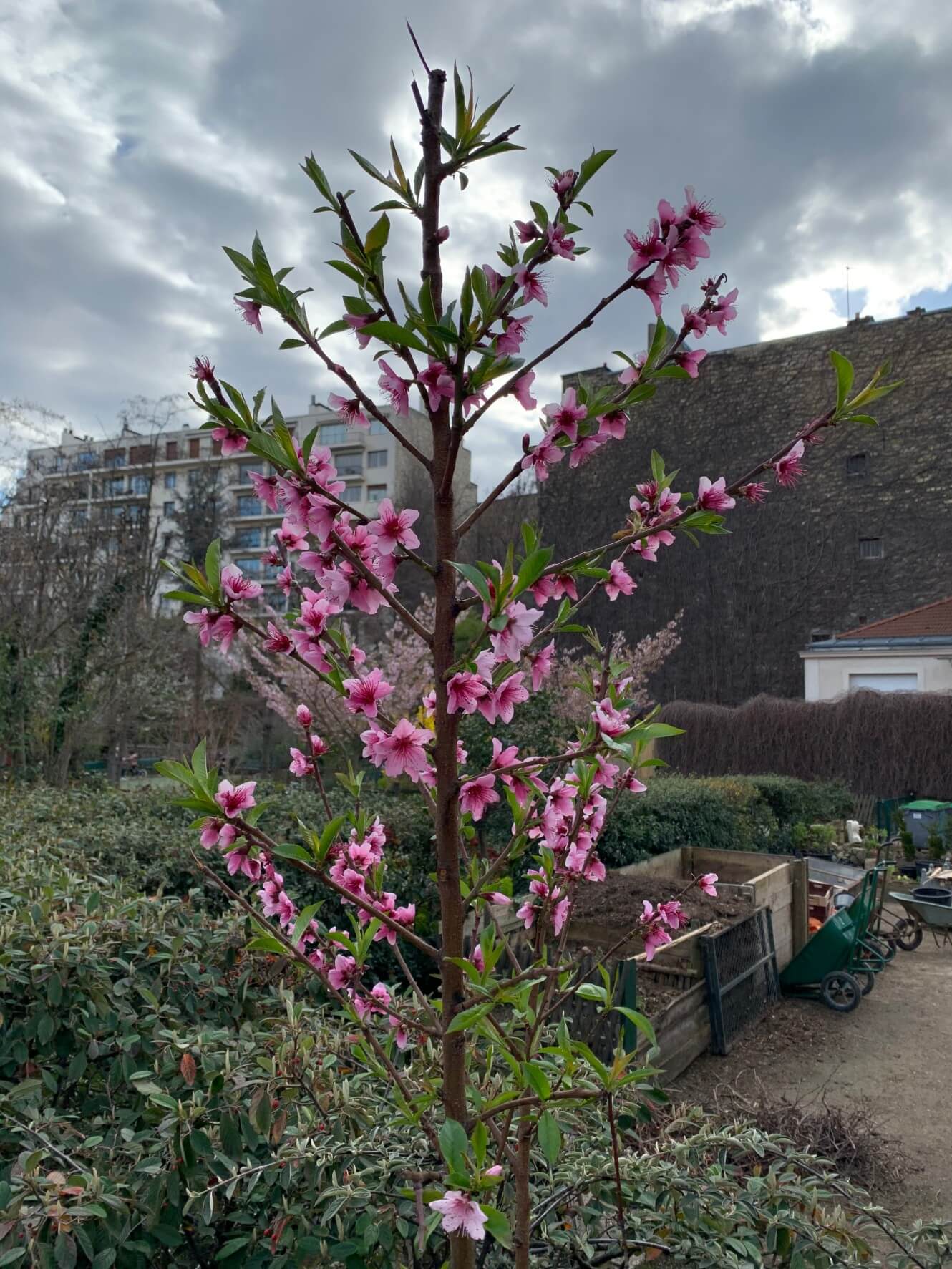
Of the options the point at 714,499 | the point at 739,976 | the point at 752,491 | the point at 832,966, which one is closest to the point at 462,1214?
the point at 714,499

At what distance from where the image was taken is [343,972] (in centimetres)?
175

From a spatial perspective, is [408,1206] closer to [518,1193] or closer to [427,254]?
[518,1193]

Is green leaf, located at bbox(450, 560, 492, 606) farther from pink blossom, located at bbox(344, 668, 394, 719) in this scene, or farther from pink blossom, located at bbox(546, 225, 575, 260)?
pink blossom, located at bbox(546, 225, 575, 260)

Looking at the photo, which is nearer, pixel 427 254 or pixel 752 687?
pixel 427 254

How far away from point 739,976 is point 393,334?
636cm

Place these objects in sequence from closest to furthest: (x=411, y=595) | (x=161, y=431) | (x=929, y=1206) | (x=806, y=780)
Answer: (x=929, y=1206)
(x=806, y=780)
(x=161, y=431)
(x=411, y=595)

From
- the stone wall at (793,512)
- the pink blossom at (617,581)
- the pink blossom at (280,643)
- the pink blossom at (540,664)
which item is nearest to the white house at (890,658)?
the stone wall at (793,512)

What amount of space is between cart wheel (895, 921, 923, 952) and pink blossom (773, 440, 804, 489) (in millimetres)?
9341

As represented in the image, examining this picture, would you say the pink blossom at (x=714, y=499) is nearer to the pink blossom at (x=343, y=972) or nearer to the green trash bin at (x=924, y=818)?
the pink blossom at (x=343, y=972)

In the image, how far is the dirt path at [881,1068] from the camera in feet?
15.9

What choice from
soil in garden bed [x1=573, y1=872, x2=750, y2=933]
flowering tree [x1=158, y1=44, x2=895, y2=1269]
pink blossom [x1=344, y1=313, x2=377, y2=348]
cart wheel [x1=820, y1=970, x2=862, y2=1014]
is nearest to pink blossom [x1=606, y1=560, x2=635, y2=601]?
flowering tree [x1=158, y1=44, x2=895, y2=1269]

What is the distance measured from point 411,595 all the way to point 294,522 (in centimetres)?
3131

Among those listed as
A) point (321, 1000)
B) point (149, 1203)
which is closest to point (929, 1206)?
point (321, 1000)

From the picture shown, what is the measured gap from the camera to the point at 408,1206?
5.38 feet
